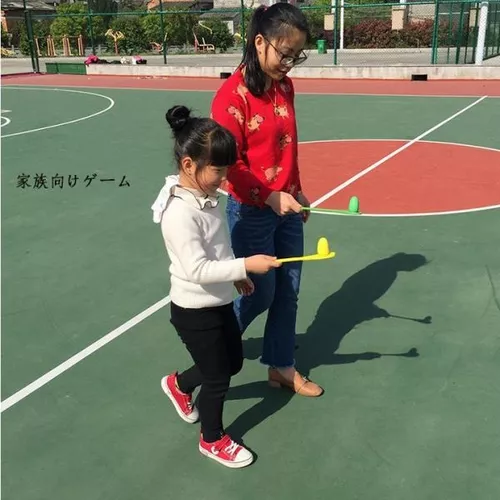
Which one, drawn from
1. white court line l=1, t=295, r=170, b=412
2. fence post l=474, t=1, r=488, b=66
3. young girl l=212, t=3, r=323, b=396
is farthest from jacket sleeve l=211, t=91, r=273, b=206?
fence post l=474, t=1, r=488, b=66

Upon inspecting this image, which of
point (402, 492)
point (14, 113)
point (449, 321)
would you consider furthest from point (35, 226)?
point (14, 113)

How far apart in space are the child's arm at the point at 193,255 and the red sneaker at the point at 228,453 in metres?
0.83

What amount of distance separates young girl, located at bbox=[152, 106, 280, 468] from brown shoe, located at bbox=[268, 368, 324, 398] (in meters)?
0.60

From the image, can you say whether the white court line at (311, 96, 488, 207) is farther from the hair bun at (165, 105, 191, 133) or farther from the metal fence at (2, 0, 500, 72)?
the metal fence at (2, 0, 500, 72)

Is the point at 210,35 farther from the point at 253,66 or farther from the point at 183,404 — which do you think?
the point at 183,404

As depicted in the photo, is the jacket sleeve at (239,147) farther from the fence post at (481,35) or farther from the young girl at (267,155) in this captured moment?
the fence post at (481,35)

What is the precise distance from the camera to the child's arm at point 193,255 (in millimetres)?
2463

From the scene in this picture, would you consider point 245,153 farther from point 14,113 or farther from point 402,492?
point 14,113

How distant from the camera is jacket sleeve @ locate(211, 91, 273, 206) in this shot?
2814 millimetres

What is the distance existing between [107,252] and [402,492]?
358 centimetres

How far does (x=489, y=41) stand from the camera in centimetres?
2030

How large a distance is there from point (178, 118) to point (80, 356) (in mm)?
1907

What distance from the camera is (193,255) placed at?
8.09 feet

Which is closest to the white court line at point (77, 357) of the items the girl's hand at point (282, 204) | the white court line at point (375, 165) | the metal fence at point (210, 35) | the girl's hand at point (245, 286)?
the girl's hand at point (245, 286)
